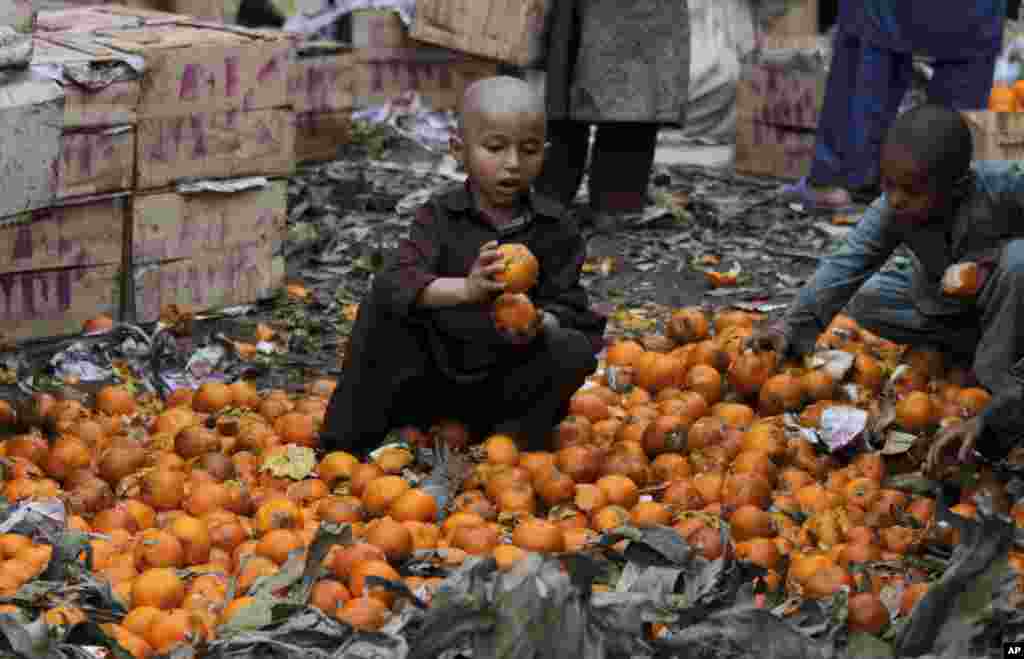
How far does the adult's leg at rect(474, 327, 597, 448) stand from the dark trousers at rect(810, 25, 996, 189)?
12.3 feet

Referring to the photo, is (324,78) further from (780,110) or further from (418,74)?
(780,110)

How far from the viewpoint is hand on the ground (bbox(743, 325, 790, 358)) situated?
15.6ft

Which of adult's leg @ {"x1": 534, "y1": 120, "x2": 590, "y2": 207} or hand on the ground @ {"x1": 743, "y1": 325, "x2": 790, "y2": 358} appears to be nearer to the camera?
hand on the ground @ {"x1": 743, "y1": 325, "x2": 790, "y2": 358}

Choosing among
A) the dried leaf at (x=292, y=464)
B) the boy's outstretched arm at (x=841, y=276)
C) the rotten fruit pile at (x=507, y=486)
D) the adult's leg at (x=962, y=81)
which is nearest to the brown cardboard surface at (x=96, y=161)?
the rotten fruit pile at (x=507, y=486)

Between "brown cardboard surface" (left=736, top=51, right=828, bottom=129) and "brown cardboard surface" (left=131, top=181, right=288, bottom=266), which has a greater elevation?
"brown cardboard surface" (left=736, top=51, right=828, bottom=129)

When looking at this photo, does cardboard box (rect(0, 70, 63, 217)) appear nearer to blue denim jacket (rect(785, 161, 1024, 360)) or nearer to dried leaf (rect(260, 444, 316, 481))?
dried leaf (rect(260, 444, 316, 481))

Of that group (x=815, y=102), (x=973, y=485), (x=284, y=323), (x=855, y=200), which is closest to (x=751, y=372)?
(x=973, y=485)

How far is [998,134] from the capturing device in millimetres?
7031

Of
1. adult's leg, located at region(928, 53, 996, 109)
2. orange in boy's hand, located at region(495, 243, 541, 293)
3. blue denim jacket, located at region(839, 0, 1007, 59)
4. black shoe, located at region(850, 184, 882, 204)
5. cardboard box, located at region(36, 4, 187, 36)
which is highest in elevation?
blue denim jacket, located at region(839, 0, 1007, 59)

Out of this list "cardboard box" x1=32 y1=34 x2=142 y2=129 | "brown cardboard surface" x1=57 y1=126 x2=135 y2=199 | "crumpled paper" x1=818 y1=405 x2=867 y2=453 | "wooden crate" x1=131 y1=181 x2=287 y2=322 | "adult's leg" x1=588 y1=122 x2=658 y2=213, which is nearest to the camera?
"crumpled paper" x1=818 y1=405 x2=867 y2=453

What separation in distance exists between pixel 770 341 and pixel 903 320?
48 cm

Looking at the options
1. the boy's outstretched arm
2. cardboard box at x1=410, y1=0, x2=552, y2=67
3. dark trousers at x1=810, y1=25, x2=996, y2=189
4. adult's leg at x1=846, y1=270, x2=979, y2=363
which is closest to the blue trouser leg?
dark trousers at x1=810, y1=25, x2=996, y2=189

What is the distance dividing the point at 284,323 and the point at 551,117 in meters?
1.87

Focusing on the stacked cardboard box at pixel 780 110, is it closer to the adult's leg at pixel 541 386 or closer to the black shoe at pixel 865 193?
the black shoe at pixel 865 193
